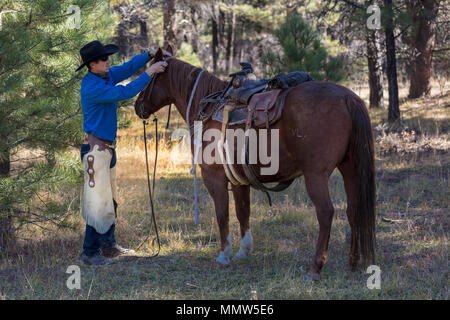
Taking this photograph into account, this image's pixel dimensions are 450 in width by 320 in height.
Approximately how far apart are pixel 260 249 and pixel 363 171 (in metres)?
1.60

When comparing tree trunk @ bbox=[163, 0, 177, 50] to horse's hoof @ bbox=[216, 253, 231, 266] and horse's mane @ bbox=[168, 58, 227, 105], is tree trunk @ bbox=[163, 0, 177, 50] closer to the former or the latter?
horse's mane @ bbox=[168, 58, 227, 105]

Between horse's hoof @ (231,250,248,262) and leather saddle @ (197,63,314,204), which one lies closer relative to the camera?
leather saddle @ (197,63,314,204)

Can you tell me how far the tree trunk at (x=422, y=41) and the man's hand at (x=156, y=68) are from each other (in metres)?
6.93

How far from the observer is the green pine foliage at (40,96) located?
4.61m

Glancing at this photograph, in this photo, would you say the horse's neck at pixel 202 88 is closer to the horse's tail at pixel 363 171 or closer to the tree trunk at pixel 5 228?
the horse's tail at pixel 363 171

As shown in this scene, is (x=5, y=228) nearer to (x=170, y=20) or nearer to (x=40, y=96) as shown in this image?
(x=40, y=96)

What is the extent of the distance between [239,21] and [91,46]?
66.9ft

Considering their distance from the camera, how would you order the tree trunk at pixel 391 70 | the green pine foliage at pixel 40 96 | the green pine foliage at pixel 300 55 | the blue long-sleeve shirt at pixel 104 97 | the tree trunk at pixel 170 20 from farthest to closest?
the tree trunk at pixel 170 20 → the tree trunk at pixel 391 70 → the green pine foliage at pixel 300 55 → the green pine foliage at pixel 40 96 → the blue long-sleeve shirt at pixel 104 97

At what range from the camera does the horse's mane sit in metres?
4.77

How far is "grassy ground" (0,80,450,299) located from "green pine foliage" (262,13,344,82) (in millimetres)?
1805
